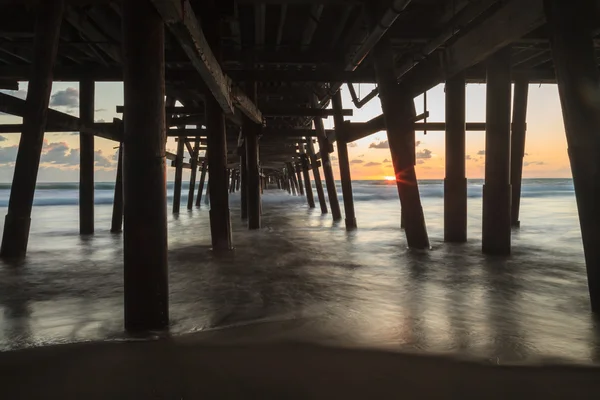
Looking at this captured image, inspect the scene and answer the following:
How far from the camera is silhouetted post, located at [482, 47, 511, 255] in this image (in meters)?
5.21

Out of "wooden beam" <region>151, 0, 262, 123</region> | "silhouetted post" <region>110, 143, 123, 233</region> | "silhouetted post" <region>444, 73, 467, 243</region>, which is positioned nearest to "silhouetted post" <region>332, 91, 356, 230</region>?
"silhouetted post" <region>444, 73, 467, 243</region>

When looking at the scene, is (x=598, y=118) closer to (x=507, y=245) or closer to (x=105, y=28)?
(x=507, y=245)

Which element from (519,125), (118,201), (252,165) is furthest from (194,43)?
(519,125)

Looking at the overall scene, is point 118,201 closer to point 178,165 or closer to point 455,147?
point 178,165

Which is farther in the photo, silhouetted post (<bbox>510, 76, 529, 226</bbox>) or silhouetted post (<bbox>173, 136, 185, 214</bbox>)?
silhouetted post (<bbox>173, 136, 185, 214</bbox>)

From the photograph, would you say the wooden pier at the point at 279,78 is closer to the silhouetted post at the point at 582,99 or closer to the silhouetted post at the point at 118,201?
the silhouetted post at the point at 582,99

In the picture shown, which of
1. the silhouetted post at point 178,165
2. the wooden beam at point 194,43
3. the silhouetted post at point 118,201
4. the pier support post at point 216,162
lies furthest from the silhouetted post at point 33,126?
the silhouetted post at point 178,165

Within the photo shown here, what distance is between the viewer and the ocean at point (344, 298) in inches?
97.3

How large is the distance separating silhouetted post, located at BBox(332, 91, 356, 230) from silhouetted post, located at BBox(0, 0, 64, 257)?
15.6ft

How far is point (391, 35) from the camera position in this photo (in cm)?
560

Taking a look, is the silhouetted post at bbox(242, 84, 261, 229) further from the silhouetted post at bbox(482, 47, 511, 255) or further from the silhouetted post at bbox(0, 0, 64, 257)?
the silhouetted post at bbox(482, 47, 511, 255)

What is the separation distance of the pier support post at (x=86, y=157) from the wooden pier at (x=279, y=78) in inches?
1.3

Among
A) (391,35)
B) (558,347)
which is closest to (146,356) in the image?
(558,347)

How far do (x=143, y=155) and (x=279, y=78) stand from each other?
3896mm
